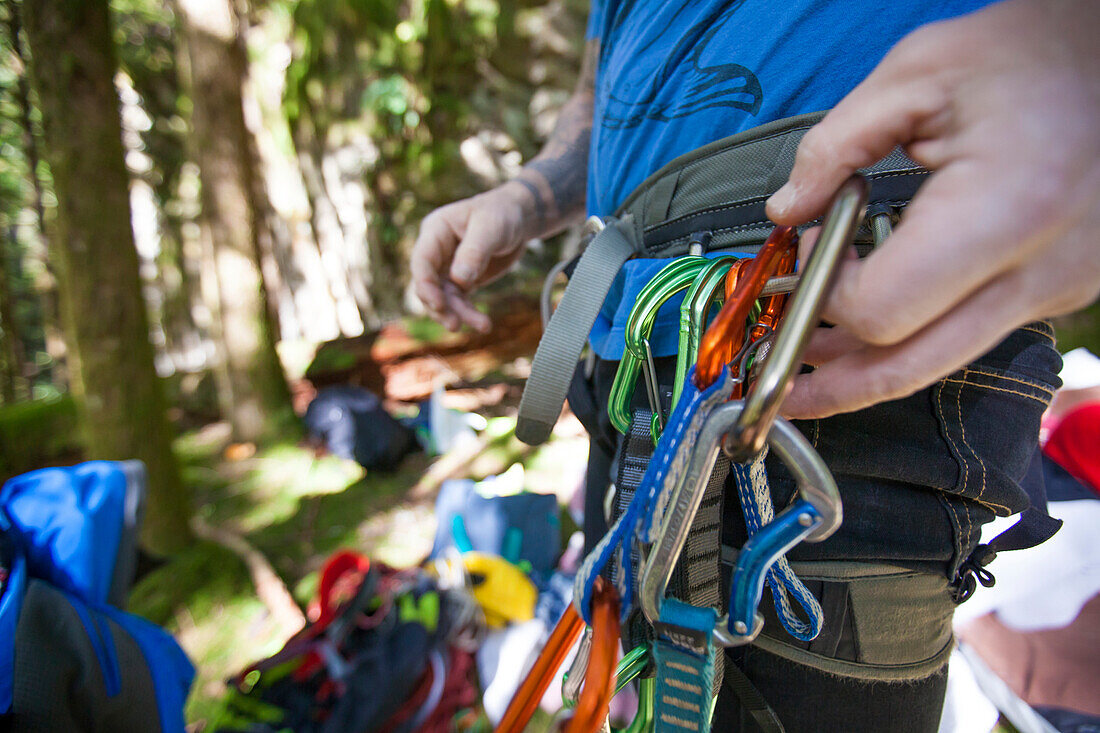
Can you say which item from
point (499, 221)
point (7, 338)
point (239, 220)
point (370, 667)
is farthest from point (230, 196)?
point (7, 338)

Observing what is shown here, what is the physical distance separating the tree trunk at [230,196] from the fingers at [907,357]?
4.31 metres

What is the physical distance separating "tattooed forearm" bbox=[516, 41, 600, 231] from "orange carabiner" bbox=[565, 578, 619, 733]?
2.68 feet

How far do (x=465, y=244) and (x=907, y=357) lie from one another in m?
0.74

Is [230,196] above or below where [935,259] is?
above

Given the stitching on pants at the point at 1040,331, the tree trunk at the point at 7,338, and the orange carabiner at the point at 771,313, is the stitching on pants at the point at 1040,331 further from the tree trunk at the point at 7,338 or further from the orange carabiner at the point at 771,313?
the tree trunk at the point at 7,338

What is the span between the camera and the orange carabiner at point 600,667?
42 cm

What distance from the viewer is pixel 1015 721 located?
5.11 ft

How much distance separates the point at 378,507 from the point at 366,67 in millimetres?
6844

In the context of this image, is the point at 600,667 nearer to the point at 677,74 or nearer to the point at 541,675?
the point at 541,675

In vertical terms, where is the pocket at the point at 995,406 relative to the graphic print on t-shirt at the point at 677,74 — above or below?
below

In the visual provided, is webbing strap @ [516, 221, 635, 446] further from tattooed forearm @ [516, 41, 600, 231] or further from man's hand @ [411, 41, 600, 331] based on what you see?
tattooed forearm @ [516, 41, 600, 231]

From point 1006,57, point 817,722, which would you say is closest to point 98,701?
point 817,722

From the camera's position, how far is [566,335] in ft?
2.00

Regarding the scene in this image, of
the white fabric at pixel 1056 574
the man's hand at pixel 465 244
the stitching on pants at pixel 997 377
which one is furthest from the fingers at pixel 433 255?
the white fabric at pixel 1056 574
